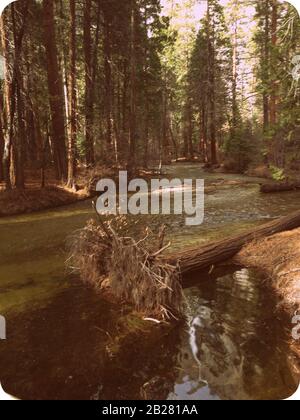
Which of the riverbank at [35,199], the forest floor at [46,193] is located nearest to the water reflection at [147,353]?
the riverbank at [35,199]

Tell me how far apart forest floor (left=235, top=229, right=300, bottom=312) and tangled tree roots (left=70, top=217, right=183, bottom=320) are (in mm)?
1776

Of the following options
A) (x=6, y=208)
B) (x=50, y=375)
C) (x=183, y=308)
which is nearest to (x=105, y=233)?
(x=183, y=308)

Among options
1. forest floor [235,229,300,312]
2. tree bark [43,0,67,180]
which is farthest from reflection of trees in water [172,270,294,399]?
tree bark [43,0,67,180]

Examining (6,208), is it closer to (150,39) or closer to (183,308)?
(183,308)

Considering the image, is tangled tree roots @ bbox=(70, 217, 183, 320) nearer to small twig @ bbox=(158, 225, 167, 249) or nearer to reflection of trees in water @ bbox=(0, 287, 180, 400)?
small twig @ bbox=(158, 225, 167, 249)

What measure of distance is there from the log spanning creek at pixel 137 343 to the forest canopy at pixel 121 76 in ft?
10.1

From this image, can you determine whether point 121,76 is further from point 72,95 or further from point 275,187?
point 275,187

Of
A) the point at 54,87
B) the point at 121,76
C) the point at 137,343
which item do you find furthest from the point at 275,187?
the point at 121,76

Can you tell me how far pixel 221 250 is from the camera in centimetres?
755

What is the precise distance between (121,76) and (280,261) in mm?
23492

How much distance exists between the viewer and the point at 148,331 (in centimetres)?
493

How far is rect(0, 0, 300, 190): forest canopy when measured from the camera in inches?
340

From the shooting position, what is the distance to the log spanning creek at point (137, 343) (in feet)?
12.4
